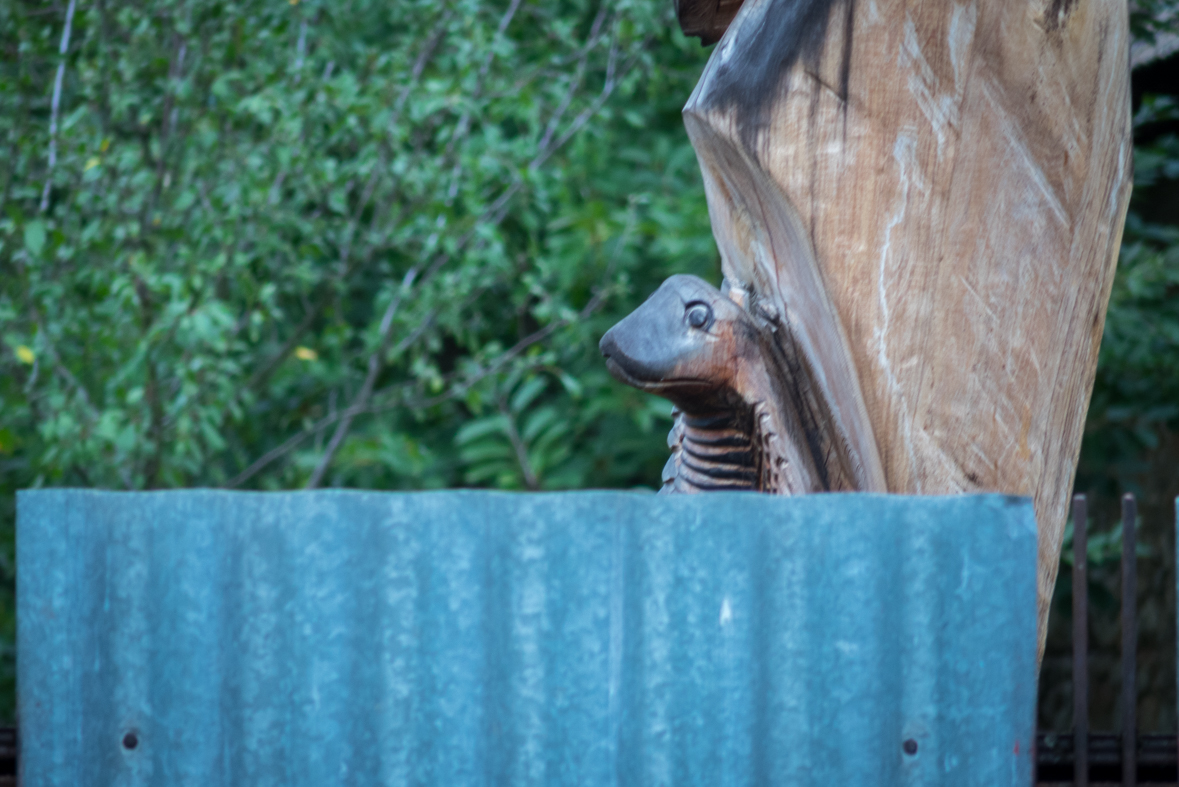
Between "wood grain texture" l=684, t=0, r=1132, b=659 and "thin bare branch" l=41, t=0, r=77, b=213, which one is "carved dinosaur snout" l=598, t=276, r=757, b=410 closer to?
"wood grain texture" l=684, t=0, r=1132, b=659

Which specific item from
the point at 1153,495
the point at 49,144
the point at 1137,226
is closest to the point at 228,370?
the point at 49,144

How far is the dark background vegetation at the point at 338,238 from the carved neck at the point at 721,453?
1.57m

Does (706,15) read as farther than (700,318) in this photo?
Yes

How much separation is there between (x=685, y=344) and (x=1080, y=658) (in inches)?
42.3

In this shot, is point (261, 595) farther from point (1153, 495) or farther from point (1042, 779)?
point (1153, 495)

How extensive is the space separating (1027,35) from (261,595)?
100 centimetres

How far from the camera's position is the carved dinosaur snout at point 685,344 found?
3.92ft

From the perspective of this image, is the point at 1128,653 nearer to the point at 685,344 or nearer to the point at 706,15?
the point at 685,344

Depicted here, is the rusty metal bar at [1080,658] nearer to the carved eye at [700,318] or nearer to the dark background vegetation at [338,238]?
the carved eye at [700,318]

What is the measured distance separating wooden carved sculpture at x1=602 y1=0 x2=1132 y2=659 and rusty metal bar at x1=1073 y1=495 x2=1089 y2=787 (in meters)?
0.65

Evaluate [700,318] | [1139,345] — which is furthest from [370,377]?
[1139,345]

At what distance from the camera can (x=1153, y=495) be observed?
368 cm

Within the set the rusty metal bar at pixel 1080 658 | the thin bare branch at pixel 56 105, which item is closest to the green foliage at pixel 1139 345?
the rusty metal bar at pixel 1080 658

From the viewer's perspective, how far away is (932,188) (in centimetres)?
→ 113
